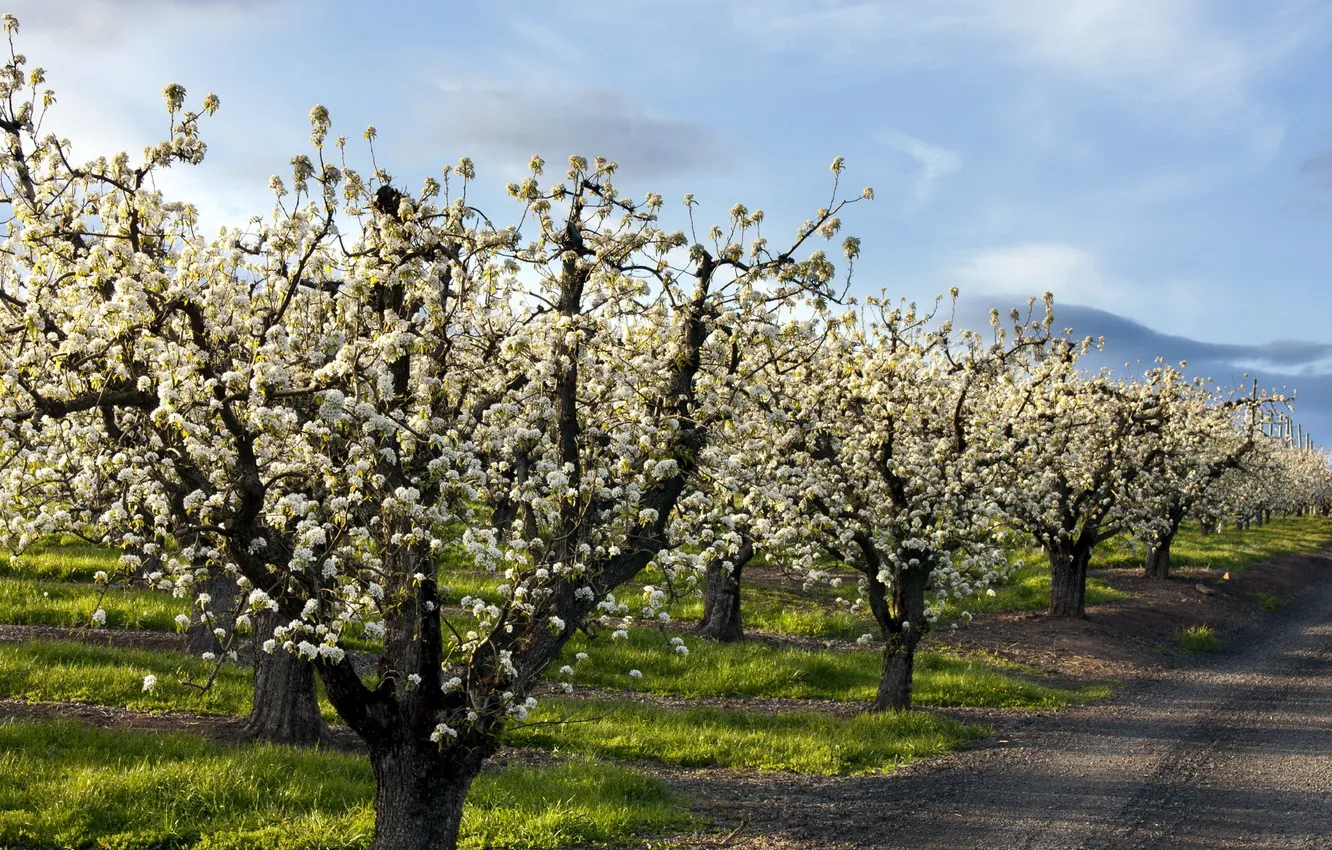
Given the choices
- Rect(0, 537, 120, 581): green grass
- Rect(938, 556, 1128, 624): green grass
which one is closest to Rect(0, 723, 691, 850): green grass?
Rect(0, 537, 120, 581): green grass

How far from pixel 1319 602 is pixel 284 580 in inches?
1919

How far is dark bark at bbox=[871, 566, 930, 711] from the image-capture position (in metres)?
19.5

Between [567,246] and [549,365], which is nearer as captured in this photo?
[549,365]

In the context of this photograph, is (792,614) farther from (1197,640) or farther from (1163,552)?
(1163,552)

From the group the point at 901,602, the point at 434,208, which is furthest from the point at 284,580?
the point at 901,602

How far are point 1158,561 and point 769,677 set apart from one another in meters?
29.0

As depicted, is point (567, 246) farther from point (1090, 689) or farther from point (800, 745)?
point (1090, 689)

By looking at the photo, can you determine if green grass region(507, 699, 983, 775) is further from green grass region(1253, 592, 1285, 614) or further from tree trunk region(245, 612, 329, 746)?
green grass region(1253, 592, 1285, 614)

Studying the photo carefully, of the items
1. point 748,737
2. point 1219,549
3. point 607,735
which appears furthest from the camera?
point 1219,549

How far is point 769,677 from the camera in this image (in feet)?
72.9

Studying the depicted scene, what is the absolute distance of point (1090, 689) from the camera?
2431 cm

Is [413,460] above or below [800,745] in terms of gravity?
above

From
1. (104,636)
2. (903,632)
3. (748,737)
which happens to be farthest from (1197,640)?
(104,636)

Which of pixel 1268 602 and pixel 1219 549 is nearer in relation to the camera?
pixel 1268 602
